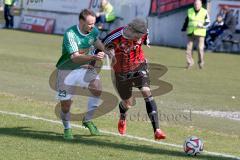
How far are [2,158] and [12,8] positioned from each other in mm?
33039

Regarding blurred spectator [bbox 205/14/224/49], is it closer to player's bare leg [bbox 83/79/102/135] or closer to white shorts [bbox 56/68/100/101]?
player's bare leg [bbox 83/79/102/135]

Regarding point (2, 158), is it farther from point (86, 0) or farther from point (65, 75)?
point (86, 0)

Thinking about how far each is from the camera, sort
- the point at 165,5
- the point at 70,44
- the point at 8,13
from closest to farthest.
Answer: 1. the point at 70,44
2. the point at 165,5
3. the point at 8,13

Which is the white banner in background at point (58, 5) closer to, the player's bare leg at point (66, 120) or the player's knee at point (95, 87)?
the player's knee at point (95, 87)

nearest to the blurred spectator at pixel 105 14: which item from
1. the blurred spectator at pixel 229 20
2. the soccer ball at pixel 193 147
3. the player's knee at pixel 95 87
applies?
the blurred spectator at pixel 229 20

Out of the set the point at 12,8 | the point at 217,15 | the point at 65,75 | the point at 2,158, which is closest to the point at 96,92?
the point at 65,75

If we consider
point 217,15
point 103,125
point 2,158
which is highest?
point 2,158

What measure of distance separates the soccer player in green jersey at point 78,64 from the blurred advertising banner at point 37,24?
28.4 meters

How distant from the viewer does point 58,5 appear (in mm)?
39500

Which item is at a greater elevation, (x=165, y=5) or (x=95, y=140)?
(x=95, y=140)

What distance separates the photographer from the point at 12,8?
4141 cm

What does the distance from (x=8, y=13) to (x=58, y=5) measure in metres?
3.48

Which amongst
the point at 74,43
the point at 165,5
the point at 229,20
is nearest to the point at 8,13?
the point at 165,5

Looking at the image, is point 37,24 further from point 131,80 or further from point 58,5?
point 131,80
